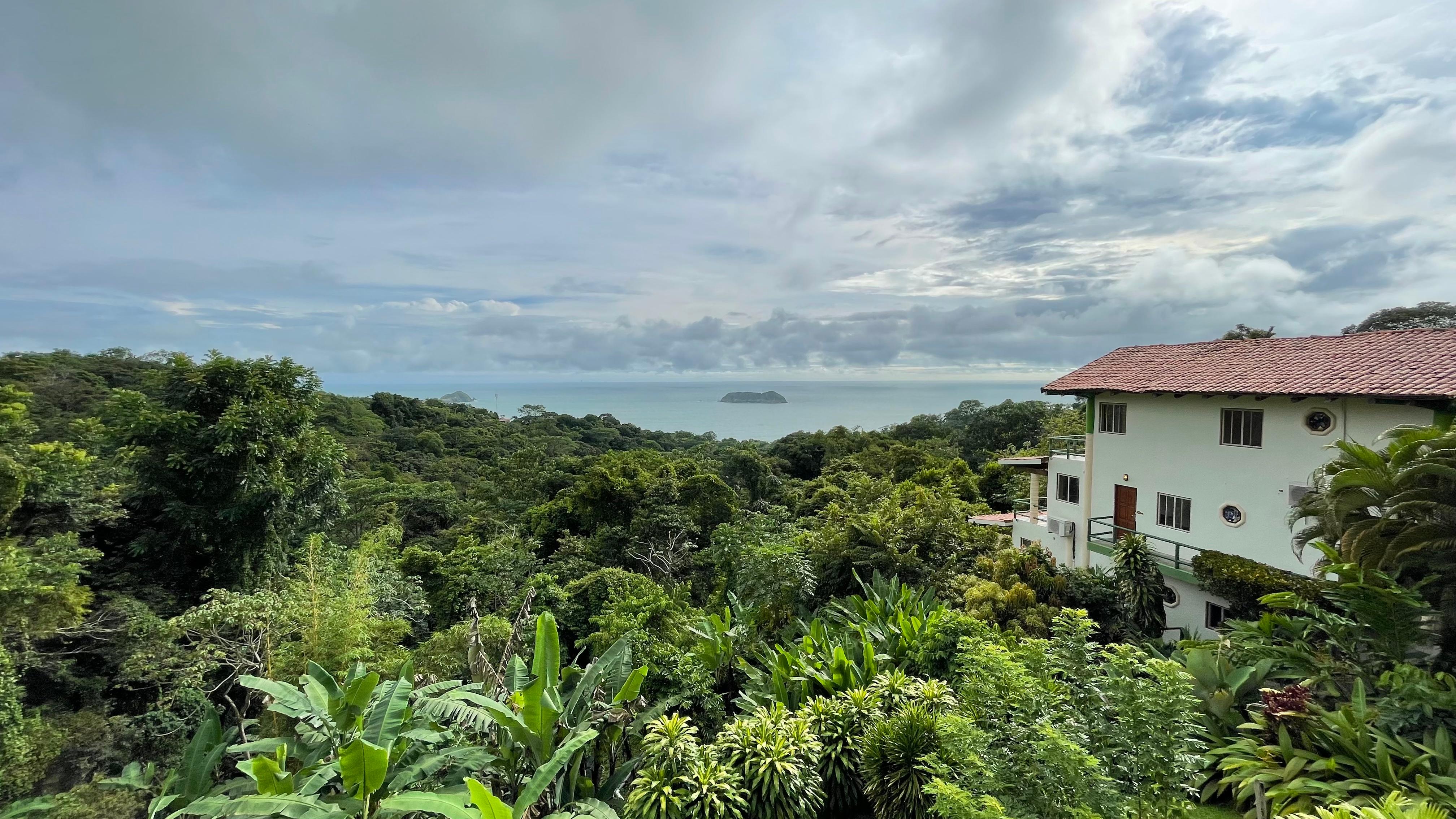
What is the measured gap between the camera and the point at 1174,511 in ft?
38.7

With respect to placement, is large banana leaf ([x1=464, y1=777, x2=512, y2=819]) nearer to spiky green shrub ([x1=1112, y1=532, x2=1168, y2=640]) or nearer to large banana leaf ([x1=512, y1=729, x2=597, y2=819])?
large banana leaf ([x1=512, y1=729, x2=597, y2=819])

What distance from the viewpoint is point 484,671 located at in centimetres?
770

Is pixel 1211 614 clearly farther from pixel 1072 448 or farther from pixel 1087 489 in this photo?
pixel 1072 448

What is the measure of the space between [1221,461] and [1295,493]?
127 cm

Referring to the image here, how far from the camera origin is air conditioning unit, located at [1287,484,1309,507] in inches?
378

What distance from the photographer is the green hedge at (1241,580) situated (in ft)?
31.0

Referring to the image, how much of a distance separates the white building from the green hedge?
437mm

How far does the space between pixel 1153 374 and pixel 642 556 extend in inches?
520

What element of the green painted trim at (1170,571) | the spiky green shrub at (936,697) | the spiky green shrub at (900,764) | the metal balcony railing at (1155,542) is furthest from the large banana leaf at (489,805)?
the green painted trim at (1170,571)

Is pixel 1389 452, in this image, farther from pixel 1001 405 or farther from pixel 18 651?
pixel 1001 405

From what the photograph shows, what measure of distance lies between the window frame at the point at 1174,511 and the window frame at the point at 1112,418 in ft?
4.97

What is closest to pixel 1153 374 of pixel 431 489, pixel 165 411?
pixel 165 411

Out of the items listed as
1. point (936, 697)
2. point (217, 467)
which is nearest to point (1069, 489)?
point (936, 697)

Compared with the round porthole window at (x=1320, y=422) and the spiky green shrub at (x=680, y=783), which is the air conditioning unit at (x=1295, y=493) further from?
the spiky green shrub at (x=680, y=783)
